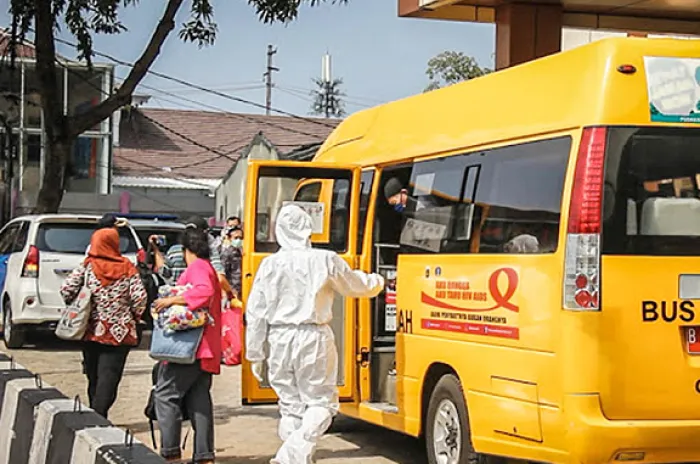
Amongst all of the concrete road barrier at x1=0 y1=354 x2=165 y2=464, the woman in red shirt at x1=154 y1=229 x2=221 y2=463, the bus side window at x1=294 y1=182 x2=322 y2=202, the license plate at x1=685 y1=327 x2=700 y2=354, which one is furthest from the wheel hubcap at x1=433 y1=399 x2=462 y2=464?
the bus side window at x1=294 y1=182 x2=322 y2=202

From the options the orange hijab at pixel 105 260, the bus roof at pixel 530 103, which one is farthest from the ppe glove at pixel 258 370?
the bus roof at pixel 530 103

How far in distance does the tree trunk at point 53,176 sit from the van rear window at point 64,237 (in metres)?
4.07

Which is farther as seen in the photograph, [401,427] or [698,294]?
[401,427]

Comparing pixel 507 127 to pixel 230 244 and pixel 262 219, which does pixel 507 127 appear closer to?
pixel 262 219

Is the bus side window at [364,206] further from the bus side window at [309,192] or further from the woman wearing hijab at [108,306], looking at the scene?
the woman wearing hijab at [108,306]

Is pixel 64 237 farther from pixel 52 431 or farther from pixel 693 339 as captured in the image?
pixel 693 339

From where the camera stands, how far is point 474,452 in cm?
754

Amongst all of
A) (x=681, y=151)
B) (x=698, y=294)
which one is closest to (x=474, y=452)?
(x=698, y=294)

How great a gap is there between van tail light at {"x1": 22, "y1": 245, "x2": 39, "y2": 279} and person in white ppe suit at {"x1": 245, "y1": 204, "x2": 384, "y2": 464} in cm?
888

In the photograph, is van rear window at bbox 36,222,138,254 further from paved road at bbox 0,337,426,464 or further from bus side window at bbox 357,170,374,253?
bus side window at bbox 357,170,374,253

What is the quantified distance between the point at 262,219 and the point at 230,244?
6.28 m

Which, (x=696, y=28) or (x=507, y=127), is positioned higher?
(x=696, y=28)

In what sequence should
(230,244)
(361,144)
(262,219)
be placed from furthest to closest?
(230,244) → (361,144) → (262,219)

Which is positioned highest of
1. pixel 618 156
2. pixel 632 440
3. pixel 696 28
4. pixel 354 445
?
pixel 696 28
